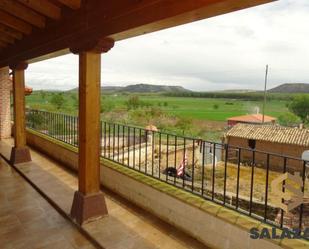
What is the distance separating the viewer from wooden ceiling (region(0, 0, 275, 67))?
161cm

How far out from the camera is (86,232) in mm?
2582

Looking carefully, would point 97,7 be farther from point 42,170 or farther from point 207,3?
point 42,170

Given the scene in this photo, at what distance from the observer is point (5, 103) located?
299 inches

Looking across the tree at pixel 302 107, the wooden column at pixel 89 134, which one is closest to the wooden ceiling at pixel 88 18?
the wooden column at pixel 89 134

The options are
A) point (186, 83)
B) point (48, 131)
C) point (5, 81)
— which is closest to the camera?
point (48, 131)

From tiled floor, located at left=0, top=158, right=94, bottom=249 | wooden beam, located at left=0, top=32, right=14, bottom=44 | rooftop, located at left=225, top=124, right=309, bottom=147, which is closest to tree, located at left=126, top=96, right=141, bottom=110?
rooftop, located at left=225, top=124, right=309, bottom=147

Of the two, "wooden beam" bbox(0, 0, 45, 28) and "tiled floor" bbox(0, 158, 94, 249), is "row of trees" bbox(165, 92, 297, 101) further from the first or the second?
"tiled floor" bbox(0, 158, 94, 249)

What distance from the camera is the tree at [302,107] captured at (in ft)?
141

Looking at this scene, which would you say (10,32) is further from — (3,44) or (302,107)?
(302,107)

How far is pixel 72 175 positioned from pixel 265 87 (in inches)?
1231

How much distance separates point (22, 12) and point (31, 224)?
8.08 feet

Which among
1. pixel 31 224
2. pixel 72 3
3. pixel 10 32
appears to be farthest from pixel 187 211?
pixel 10 32

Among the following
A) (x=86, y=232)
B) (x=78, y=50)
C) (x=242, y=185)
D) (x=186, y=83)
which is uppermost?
(x=186, y=83)

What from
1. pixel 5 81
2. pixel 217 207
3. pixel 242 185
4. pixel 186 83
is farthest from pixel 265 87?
pixel 186 83
